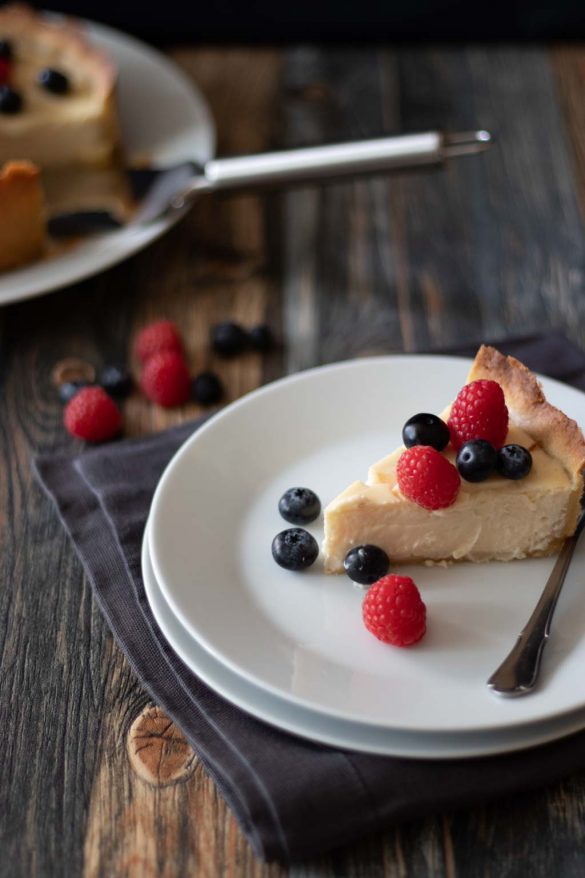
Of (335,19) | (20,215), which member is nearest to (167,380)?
(20,215)

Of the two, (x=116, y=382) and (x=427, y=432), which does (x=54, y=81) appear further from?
(x=427, y=432)

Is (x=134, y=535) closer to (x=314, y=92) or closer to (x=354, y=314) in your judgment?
(x=354, y=314)

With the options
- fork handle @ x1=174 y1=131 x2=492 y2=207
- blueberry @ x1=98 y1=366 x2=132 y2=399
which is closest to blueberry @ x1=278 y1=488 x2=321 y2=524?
blueberry @ x1=98 y1=366 x2=132 y2=399

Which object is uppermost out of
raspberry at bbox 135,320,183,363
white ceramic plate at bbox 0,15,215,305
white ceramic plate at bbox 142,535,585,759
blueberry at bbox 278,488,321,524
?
white ceramic plate at bbox 0,15,215,305

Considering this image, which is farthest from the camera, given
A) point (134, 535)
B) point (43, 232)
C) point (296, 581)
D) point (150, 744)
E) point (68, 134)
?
point (68, 134)

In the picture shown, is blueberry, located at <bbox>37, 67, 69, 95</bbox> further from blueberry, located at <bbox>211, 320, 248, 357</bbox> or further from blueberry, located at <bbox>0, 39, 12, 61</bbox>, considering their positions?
blueberry, located at <bbox>211, 320, 248, 357</bbox>

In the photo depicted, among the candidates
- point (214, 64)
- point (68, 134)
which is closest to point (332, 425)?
point (68, 134)

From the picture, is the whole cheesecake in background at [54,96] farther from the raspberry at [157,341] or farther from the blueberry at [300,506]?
the blueberry at [300,506]
